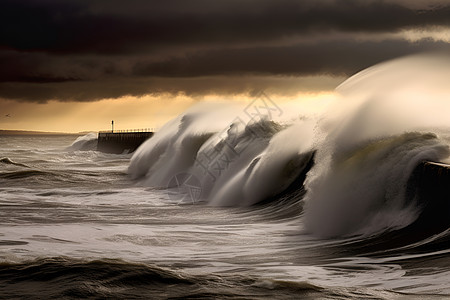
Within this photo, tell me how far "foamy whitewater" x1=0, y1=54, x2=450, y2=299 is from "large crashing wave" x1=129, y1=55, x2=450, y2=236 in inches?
1.2

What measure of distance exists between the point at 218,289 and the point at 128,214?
21.9ft

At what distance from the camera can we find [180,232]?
9.80 meters

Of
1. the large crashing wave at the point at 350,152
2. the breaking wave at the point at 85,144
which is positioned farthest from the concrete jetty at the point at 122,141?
the large crashing wave at the point at 350,152

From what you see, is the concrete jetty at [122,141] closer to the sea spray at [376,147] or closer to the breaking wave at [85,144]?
the breaking wave at [85,144]

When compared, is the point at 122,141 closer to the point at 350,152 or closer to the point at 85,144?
the point at 85,144

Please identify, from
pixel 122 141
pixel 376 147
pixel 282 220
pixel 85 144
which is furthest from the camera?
pixel 85 144

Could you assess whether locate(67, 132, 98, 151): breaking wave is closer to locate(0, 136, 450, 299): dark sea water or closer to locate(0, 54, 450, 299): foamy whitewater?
locate(0, 54, 450, 299): foamy whitewater

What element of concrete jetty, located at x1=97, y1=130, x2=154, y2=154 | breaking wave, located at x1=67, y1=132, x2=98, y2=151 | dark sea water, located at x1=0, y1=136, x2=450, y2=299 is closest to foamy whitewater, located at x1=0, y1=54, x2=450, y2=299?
dark sea water, located at x1=0, y1=136, x2=450, y2=299

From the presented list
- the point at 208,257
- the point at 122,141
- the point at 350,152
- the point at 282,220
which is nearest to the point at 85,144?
the point at 122,141

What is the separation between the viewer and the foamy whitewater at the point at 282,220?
6094mm

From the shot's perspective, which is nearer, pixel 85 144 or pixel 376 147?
pixel 376 147

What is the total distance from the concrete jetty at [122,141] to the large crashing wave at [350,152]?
33921mm

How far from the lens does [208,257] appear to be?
301 inches

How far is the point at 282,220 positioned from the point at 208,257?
350 centimetres
